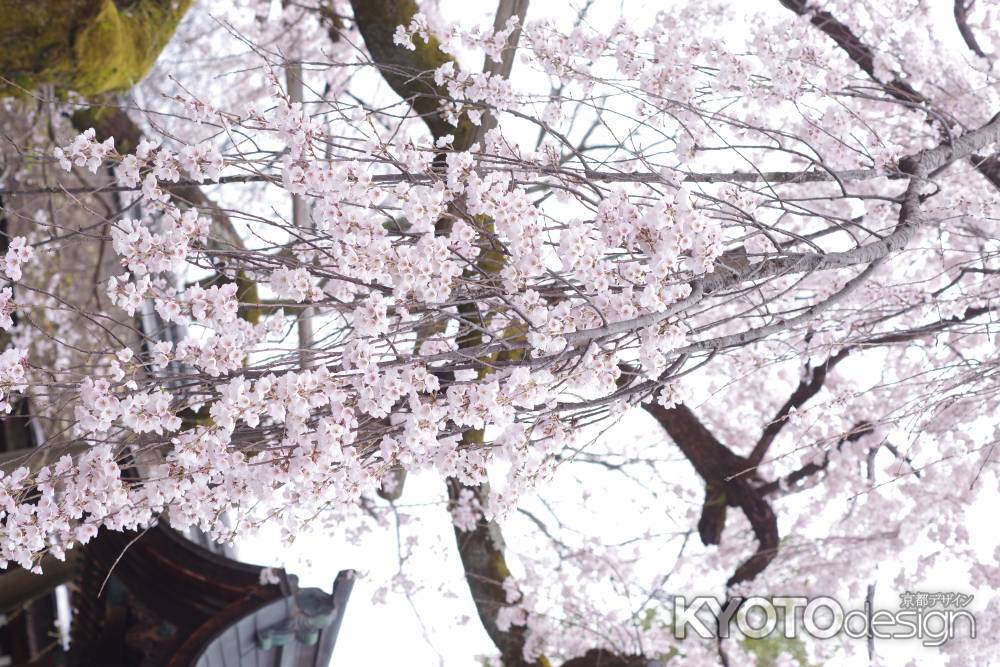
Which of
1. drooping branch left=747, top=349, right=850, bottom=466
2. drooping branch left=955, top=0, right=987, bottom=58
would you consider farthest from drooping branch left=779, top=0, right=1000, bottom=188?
drooping branch left=747, top=349, right=850, bottom=466

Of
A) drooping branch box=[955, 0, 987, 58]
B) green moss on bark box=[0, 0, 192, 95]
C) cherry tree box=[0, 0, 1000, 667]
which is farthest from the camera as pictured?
green moss on bark box=[0, 0, 192, 95]

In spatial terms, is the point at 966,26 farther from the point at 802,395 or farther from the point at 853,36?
the point at 802,395

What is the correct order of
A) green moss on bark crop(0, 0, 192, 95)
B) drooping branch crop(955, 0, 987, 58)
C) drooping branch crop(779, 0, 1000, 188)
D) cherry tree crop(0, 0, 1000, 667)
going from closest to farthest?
cherry tree crop(0, 0, 1000, 667) → drooping branch crop(779, 0, 1000, 188) → drooping branch crop(955, 0, 987, 58) → green moss on bark crop(0, 0, 192, 95)

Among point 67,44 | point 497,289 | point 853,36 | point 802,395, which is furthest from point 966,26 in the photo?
point 67,44

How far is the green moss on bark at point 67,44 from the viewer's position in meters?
4.91

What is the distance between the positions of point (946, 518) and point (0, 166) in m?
7.16

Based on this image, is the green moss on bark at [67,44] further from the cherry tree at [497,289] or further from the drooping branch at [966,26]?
the drooping branch at [966,26]

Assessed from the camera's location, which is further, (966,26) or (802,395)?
(802,395)

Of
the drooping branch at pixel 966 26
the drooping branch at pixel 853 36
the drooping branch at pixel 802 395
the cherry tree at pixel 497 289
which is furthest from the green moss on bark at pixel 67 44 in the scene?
the drooping branch at pixel 966 26

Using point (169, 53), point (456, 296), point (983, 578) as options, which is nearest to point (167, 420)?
point (456, 296)

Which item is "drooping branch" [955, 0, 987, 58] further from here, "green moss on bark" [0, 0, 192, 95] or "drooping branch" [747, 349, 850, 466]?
"green moss on bark" [0, 0, 192, 95]

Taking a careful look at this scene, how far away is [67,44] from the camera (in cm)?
502

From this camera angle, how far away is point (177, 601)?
3240mm

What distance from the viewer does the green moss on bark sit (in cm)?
491
